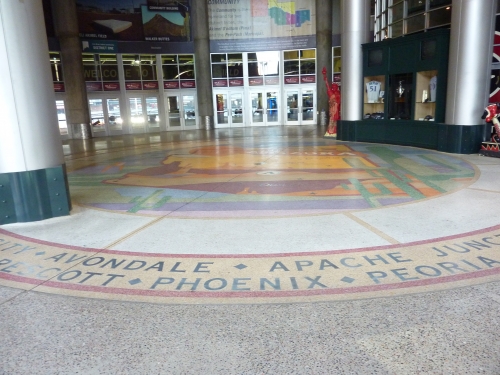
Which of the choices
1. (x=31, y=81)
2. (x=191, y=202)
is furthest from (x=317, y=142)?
(x=31, y=81)

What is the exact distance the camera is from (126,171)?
10461 mm

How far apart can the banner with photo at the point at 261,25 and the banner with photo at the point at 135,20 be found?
199 centimetres

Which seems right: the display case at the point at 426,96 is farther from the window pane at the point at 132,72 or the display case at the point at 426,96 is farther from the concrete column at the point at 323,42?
the window pane at the point at 132,72

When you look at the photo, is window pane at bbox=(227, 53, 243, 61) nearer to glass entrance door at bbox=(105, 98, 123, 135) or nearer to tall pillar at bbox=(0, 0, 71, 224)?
glass entrance door at bbox=(105, 98, 123, 135)

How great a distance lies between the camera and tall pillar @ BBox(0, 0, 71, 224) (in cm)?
557

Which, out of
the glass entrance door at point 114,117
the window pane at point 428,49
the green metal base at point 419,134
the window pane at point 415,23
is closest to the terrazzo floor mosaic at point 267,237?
the green metal base at point 419,134

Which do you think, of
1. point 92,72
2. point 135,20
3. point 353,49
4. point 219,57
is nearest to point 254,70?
point 219,57

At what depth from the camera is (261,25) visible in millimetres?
26312

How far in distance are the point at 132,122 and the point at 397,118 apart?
724 inches

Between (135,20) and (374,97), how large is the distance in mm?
17494

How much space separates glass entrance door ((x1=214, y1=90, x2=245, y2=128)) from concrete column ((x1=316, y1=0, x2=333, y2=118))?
5331 mm

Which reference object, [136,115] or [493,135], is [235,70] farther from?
[493,135]

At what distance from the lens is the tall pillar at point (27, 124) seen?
5.57 m

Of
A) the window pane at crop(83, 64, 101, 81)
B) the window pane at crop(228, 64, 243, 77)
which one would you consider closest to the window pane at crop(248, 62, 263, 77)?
the window pane at crop(228, 64, 243, 77)
